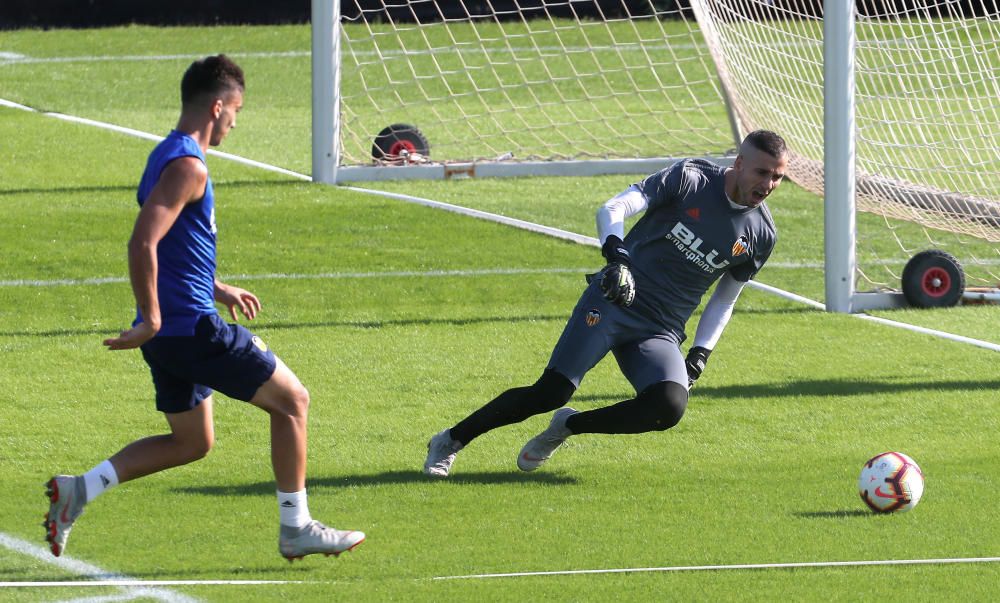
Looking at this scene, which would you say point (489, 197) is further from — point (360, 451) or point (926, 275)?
point (360, 451)

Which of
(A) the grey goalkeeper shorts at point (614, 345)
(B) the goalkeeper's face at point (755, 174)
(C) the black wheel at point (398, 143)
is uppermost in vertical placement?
(C) the black wheel at point (398, 143)

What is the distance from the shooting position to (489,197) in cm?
1435

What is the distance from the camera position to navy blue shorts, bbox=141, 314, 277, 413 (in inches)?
214

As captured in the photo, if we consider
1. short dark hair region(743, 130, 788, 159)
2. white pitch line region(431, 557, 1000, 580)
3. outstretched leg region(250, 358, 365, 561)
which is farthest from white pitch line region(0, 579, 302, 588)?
short dark hair region(743, 130, 788, 159)

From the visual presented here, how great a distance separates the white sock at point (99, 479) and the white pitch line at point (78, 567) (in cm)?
26

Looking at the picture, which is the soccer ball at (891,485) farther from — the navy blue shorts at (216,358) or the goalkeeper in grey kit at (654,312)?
the navy blue shorts at (216,358)

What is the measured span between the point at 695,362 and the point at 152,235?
9.14ft

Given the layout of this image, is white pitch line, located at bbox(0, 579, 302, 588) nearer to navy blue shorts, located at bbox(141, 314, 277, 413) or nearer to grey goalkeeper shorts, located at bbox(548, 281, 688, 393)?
navy blue shorts, located at bbox(141, 314, 277, 413)

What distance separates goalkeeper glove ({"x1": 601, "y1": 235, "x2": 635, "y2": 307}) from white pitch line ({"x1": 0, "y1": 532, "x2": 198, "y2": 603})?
6.43 feet

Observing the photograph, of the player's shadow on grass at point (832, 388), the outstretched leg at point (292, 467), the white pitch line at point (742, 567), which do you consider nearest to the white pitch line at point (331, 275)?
the player's shadow on grass at point (832, 388)

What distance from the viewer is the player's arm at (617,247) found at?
6.24 m

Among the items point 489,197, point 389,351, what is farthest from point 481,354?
point 489,197

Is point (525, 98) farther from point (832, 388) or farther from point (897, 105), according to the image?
point (832, 388)

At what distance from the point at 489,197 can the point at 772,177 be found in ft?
25.5
